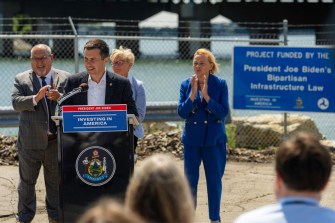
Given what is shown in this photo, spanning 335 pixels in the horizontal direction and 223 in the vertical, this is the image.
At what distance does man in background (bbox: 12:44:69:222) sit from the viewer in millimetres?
7691

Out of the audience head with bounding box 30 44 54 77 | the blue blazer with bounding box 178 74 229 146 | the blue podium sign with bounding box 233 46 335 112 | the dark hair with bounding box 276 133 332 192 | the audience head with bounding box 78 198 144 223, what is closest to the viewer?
the audience head with bounding box 78 198 144 223

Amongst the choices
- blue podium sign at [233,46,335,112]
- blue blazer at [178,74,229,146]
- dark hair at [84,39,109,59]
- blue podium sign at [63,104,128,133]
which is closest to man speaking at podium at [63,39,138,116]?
dark hair at [84,39,109,59]

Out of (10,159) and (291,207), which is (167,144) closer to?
(10,159)

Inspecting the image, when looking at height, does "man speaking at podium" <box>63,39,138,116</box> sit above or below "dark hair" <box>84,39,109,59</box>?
below

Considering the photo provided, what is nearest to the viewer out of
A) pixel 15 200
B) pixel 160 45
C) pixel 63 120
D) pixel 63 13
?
pixel 63 120

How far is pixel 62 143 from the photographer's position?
22.3 feet

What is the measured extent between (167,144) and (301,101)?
2.02 metres

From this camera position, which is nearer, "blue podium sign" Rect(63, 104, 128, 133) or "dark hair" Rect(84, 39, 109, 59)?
"blue podium sign" Rect(63, 104, 128, 133)

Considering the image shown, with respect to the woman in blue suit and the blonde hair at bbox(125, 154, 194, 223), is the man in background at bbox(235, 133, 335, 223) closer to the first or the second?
the blonde hair at bbox(125, 154, 194, 223)

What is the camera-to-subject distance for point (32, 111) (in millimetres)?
7723

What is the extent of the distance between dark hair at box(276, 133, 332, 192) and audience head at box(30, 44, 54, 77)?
4.50 meters

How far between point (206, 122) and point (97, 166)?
146 cm

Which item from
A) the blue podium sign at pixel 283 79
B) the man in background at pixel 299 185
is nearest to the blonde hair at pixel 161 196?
the man in background at pixel 299 185

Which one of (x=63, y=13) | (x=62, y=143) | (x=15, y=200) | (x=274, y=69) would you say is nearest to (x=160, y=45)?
(x=63, y=13)
